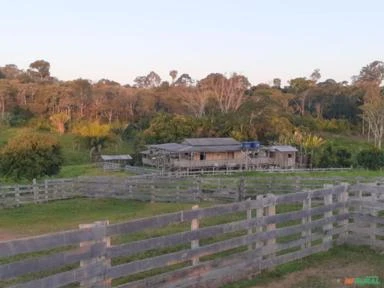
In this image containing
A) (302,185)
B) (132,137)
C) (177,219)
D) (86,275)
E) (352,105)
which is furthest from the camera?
(352,105)

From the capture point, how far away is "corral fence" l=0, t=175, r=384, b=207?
76.3 feet

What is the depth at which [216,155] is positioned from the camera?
6450 centimetres

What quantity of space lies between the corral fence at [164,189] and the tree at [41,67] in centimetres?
14856

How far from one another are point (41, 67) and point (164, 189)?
154 meters

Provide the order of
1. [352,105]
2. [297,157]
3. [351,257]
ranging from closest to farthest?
1. [351,257]
2. [297,157]
3. [352,105]

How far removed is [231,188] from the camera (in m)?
23.9

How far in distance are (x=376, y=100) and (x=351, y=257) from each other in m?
90.9

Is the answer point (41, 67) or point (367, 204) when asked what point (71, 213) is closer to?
point (367, 204)

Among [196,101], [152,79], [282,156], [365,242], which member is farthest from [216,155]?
[152,79]

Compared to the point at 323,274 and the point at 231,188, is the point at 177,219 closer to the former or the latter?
the point at 323,274

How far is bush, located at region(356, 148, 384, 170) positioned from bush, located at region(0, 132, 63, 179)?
121 feet

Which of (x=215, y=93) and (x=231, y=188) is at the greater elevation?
(x=215, y=93)

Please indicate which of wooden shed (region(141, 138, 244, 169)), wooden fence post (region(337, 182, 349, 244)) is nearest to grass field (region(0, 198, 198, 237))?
wooden fence post (region(337, 182, 349, 244))

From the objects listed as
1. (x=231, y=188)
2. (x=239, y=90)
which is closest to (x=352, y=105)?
(x=239, y=90)
